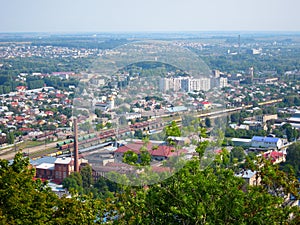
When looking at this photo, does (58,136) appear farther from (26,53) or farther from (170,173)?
(26,53)

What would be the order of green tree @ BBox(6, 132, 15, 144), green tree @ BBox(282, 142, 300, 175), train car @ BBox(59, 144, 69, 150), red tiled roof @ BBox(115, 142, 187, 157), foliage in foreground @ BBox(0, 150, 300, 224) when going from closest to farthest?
red tiled roof @ BBox(115, 142, 187, 157), foliage in foreground @ BBox(0, 150, 300, 224), green tree @ BBox(282, 142, 300, 175), train car @ BBox(59, 144, 69, 150), green tree @ BBox(6, 132, 15, 144)

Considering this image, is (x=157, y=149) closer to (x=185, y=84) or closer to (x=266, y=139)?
(x=185, y=84)

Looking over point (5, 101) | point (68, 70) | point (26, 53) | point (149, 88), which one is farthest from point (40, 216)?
point (26, 53)

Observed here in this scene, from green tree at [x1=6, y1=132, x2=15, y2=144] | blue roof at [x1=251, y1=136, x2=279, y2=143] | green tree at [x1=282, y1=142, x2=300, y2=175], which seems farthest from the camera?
green tree at [x1=6, y1=132, x2=15, y2=144]

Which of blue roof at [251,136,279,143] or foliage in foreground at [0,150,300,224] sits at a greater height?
foliage in foreground at [0,150,300,224]

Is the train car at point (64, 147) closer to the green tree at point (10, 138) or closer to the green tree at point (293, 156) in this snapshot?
the green tree at point (10, 138)

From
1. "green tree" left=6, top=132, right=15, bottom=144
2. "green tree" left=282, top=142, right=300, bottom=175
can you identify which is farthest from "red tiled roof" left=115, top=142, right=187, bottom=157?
"green tree" left=6, top=132, right=15, bottom=144

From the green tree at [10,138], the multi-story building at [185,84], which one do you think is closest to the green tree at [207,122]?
the multi-story building at [185,84]

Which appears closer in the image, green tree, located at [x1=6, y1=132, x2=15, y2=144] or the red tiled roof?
the red tiled roof

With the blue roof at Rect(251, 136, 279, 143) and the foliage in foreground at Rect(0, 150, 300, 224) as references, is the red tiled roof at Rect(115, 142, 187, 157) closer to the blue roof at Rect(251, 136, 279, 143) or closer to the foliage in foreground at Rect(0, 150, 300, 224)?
the foliage in foreground at Rect(0, 150, 300, 224)

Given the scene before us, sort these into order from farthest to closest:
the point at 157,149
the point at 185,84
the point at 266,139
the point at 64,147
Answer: the point at 64,147
the point at 266,139
the point at 185,84
the point at 157,149

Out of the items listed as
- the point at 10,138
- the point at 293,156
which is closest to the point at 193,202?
the point at 293,156
